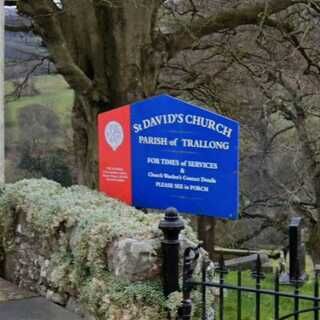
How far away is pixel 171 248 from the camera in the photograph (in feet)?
13.9

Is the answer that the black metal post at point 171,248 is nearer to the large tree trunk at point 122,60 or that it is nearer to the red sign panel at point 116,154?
the red sign panel at point 116,154

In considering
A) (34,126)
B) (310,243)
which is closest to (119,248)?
(310,243)

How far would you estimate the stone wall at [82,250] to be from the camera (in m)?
4.36

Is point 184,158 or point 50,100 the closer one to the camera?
point 184,158

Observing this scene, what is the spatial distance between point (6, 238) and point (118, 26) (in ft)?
15.0

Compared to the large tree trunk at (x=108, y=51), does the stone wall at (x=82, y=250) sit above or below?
below

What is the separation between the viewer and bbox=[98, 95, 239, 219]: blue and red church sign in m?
4.72

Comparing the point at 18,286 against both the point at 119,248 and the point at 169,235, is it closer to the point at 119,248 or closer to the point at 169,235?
the point at 119,248

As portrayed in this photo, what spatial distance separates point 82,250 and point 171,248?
2.78 feet

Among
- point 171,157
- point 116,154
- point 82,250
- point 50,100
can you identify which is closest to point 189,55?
point 50,100

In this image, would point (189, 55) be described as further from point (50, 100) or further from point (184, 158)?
point (184, 158)

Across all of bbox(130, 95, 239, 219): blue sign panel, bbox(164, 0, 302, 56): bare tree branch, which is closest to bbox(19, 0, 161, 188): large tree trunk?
bbox(164, 0, 302, 56): bare tree branch

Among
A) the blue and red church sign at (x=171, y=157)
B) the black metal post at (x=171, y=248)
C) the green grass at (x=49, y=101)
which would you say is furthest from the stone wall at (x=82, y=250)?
the green grass at (x=49, y=101)

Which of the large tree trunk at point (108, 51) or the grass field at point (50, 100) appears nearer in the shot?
the large tree trunk at point (108, 51)
